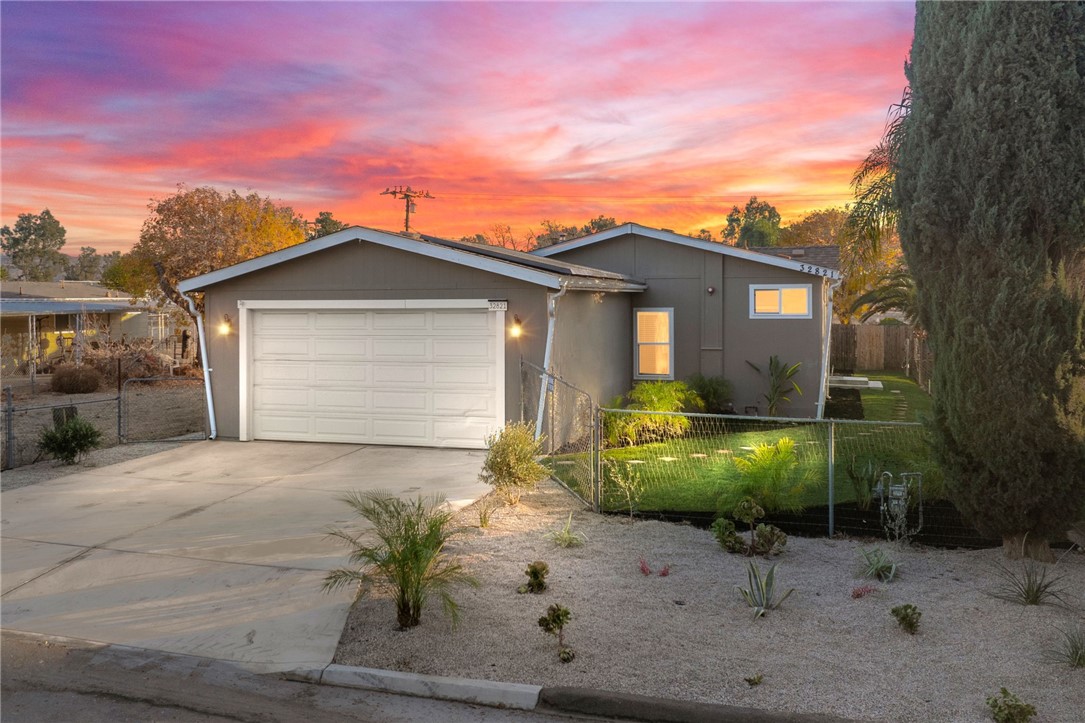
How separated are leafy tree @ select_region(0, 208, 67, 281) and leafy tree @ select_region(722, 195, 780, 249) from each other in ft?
174

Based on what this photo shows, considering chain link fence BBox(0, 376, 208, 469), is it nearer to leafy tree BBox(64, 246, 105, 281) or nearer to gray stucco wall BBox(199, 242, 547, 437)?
gray stucco wall BBox(199, 242, 547, 437)

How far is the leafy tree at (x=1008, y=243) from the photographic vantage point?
20.2ft

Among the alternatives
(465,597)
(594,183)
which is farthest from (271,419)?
(594,183)

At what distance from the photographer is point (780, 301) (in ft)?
52.1

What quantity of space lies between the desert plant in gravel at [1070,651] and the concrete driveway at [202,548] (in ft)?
14.6

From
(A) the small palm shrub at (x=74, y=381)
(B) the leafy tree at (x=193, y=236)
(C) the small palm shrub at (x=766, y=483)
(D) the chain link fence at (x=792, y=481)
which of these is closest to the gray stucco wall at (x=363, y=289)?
Answer: (D) the chain link fence at (x=792, y=481)

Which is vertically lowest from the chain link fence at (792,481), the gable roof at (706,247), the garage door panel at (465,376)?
the chain link fence at (792,481)

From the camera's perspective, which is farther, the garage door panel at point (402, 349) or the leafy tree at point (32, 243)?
the leafy tree at point (32, 243)

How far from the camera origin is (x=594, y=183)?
95.1 feet

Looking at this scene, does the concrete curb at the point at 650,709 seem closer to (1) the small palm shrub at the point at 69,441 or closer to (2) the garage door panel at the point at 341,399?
(2) the garage door panel at the point at 341,399

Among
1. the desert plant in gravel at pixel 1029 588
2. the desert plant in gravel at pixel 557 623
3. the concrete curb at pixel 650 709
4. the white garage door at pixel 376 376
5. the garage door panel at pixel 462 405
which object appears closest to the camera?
the concrete curb at pixel 650 709

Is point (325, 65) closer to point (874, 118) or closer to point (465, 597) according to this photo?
point (874, 118)

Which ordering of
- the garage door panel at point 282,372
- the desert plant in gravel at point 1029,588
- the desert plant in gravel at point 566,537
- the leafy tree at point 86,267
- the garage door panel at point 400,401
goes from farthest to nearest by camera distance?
the leafy tree at point 86,267 → the garage door panel at point 282,372 → the garage door panel at point 400,401 → the desert plant in gravel at point 566,537 → the desert plant in gravel at point 1029,588

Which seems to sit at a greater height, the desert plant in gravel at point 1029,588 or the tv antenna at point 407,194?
the tv antenna at point 407,194
